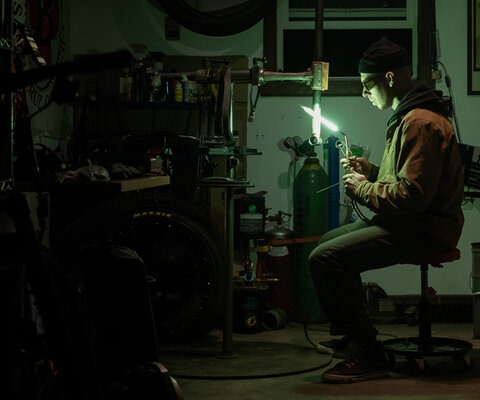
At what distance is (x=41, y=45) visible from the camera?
5.05 m

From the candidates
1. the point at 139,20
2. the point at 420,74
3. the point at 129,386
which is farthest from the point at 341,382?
the point at 139,20

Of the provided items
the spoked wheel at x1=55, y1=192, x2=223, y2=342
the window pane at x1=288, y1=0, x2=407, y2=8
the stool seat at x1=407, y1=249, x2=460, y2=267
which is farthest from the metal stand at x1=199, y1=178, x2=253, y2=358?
the window pane at x1=288, y1=0, x2=407, y2=8

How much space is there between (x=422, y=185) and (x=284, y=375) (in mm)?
1164

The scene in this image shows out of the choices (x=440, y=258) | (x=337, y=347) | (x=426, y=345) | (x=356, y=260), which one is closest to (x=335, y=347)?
(x=337, y=347)

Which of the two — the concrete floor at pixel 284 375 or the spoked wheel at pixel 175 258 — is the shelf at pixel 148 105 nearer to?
the spoked wheel at pixel 175 258

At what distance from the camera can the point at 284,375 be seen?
408 cm

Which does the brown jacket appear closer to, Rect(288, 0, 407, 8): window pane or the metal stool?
the metal stool

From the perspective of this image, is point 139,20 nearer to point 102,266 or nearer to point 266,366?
point 266,366

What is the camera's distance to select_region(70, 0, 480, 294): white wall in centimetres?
602

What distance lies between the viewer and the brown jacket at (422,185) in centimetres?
389

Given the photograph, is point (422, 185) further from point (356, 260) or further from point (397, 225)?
point (356, 260)

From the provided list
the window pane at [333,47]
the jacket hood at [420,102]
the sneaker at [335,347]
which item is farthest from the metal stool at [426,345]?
the window pane at [333,47]

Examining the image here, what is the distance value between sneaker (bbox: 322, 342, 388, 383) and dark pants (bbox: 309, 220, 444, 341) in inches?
2.6

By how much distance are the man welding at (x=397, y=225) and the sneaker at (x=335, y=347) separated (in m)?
0.07
